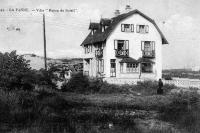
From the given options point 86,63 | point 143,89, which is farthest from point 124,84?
point 86,63

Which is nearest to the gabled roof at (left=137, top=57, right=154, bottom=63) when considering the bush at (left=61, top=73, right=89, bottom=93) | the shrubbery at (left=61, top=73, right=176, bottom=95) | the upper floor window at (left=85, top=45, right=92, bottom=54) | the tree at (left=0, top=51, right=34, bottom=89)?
the shrubbery at (left=61, top=73, right=176, bottom=95)

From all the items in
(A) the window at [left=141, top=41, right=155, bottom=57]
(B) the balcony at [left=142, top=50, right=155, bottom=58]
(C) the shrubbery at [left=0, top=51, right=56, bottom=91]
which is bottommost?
(C) the shrubbery at [left=0, top=51, right=56, bottom=91]

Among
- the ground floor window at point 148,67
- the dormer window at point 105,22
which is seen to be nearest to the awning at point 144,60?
the ground floor window at point 148,67

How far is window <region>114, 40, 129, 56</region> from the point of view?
141 feet

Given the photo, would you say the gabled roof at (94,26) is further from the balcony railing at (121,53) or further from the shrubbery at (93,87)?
the shrubbery at (93,87)

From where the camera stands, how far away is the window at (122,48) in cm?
4310

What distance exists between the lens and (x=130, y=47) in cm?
4384

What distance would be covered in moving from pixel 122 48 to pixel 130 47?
3.24ft

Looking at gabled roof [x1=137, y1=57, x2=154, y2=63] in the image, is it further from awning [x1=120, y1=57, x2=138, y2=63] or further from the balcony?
awning [x1=120, y1=57, x2=138, y2=63]

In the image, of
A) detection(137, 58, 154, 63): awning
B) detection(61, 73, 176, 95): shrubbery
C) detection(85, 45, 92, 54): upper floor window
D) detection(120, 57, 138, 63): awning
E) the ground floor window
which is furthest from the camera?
detection(85, 45, 92, 54): upper floor window

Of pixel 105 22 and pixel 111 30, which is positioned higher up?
pixel 105 22

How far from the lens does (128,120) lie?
17047 millimetres

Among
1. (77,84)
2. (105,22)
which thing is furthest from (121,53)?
(77,84)

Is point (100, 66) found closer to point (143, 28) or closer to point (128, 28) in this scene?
point (128, 28)
